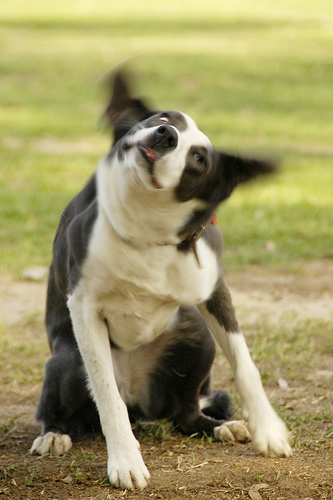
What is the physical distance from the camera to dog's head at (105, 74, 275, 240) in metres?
2.39

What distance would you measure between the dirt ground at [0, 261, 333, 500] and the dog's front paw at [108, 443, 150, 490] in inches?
1.3

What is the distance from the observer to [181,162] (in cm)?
245

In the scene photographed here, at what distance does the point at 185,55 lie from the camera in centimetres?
1424

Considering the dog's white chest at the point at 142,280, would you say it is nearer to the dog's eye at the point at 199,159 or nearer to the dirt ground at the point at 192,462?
the dog's eye at the point at 199,159

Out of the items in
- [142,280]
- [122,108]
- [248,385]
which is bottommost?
[248,385]

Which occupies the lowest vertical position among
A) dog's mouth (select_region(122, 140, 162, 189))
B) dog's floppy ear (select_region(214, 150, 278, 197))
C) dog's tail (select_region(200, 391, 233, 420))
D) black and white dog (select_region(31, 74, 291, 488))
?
dog's tail (select_region(200, 391, 233, 420))

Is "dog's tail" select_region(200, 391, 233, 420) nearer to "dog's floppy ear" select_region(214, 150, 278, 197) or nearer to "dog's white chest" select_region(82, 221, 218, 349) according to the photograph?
"dog's white chest" select_region(82, 221, 218, 349)

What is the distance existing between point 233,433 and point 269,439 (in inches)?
12.9

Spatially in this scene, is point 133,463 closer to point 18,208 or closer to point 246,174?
point 246,174

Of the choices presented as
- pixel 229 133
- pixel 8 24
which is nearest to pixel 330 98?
pixel 229 133

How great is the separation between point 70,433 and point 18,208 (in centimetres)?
440

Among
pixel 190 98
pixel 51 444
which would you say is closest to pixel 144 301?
pixel 51 444

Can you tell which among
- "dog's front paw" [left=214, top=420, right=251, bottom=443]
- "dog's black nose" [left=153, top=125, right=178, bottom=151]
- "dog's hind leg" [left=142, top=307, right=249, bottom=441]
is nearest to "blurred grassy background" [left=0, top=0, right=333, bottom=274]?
"dog's black nose" [left=153, top=125, right=178, bottom=151]

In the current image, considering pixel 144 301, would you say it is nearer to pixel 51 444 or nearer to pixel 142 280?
pixel 142 280
